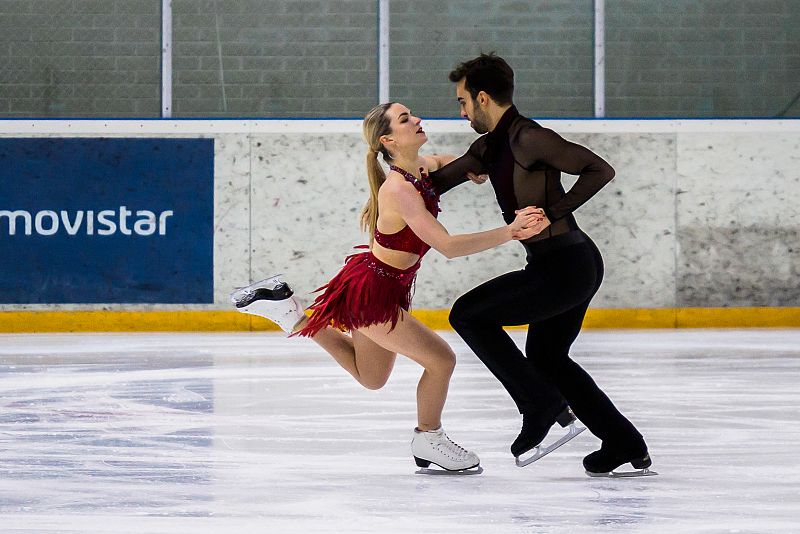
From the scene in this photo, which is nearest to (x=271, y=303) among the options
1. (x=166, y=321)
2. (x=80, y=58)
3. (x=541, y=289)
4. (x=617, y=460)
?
(x=541, y=289)

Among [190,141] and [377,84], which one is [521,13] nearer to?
[377,84]

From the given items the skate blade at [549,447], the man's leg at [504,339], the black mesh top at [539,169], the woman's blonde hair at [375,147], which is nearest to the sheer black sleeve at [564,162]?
the black mesh top at [539,169]

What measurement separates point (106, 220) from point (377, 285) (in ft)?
22.1

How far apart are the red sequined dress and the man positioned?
0.74ft

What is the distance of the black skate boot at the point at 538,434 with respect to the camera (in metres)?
4.12

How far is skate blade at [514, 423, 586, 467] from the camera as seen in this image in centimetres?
413

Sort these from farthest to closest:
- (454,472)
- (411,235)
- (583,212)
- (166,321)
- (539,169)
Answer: (583,212), (166,321), (411,235), (454,472), (539,169)

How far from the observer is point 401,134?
432 centimetres

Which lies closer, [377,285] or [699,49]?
[377,285]

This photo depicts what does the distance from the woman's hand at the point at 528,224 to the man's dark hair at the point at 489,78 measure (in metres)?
0.40

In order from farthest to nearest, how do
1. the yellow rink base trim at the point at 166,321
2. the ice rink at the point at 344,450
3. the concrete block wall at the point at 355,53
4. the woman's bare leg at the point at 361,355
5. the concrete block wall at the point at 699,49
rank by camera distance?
the concrete block wall at the point at 699,49 → the concrete block wall at the point at 355,53 → the yellow rink base trim at the point at 166,321 → the woman's bare leg at the point at 361,355 → the ice rink at the point at 344,450

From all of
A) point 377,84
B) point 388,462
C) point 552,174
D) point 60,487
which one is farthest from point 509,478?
point 377,84

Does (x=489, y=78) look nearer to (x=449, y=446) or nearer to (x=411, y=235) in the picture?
(x=411, y=235)

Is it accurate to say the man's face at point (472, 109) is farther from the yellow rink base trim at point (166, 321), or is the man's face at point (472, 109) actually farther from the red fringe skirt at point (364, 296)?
the yellow rink base trim at point (166, 321)
